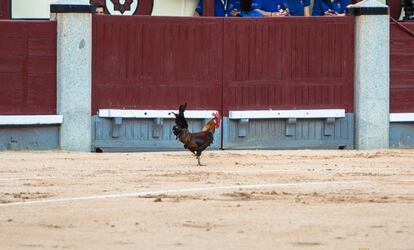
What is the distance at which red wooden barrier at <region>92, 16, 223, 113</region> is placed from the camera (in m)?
20.4

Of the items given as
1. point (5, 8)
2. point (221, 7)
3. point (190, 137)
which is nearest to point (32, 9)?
point (5, 8)

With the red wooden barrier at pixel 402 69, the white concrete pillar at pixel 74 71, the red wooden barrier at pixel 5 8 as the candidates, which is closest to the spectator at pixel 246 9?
the red wooden barrier at pixel 402 69

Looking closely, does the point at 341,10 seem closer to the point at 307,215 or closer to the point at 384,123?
the point at 384,123

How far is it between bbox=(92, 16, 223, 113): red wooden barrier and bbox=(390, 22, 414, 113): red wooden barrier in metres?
2.44

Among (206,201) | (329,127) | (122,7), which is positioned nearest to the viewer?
(206,201)

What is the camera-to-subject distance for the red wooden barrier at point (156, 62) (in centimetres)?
2042

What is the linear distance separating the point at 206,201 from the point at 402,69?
8014 mm

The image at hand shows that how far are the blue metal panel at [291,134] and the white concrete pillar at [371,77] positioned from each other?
0.62 feet

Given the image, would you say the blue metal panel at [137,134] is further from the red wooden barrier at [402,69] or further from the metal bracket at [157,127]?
the red wooden barrier at [402,69]

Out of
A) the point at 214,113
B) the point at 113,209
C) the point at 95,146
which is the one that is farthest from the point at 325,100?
the point at 113,209

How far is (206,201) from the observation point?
14.1 meters

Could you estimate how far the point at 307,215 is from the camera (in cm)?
1310

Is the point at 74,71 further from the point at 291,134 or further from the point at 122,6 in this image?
the point at 122,6

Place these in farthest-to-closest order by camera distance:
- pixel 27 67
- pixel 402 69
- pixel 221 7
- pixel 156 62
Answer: pixel 221 7
pixel 402 69
pixel 156 62
pixel 27 67
